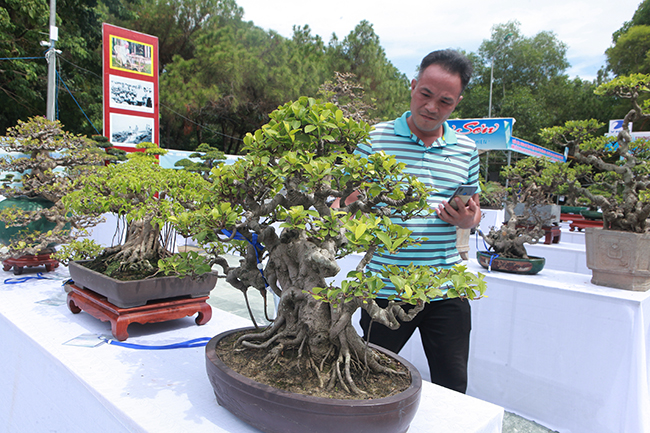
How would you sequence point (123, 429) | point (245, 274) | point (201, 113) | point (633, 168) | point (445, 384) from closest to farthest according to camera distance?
1. point (123, 429)
2. point (245, 274)
3. point (445, 384)
4. point (633, 168)
5. point (201, 113)

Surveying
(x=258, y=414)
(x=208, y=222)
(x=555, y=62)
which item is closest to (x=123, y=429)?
(x=258, y=414)

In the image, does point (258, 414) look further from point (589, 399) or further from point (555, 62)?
point (555, 62)

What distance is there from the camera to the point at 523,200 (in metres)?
3.46

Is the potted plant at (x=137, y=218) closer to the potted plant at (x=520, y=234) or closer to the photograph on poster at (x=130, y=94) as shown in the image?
the potted plant at (x=520, y=234)

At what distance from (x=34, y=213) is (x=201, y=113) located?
34.7 ft

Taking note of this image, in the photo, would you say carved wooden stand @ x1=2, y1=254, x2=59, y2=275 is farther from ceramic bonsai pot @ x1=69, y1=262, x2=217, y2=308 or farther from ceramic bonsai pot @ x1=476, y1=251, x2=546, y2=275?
ceramic bonsai pot @ x1=476, y1=251, x2=546, y2=275

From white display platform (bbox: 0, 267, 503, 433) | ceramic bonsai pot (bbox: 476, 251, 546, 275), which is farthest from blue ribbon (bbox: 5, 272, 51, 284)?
ceramic bonsai pot (bbox: 476, 251, 546, 275)

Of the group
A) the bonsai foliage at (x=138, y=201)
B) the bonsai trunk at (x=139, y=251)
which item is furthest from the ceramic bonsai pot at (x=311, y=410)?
the bonsai trunk at (x=139, y=251)

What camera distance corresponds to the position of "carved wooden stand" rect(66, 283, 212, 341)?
4.12 feet

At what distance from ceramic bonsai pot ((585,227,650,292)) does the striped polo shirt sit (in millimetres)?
1227

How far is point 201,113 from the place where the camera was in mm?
11852

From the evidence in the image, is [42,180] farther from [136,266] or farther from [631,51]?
[631,51]

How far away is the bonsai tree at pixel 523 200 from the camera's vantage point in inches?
97.0

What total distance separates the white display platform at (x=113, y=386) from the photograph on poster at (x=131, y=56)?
6.44m
